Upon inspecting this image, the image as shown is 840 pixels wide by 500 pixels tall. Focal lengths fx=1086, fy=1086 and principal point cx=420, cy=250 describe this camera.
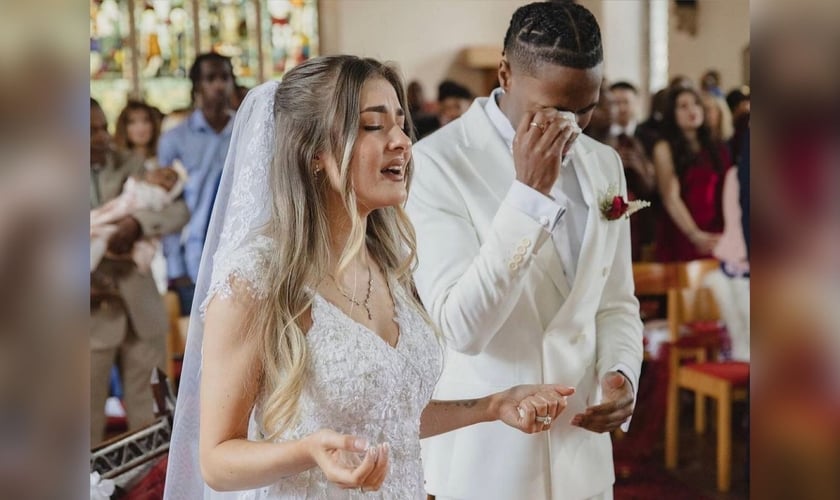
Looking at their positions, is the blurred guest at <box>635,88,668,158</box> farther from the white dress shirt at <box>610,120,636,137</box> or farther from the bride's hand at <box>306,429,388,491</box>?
the bride's hand at <box>306,429,388,491</box>

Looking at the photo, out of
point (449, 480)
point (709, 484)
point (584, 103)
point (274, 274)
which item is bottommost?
point (709, 484)

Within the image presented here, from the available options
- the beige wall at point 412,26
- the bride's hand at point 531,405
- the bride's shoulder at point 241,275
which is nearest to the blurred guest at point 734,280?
the beige wall at point 412,26

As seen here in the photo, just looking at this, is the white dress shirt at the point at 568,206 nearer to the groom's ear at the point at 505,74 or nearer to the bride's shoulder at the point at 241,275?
the groom's ear at the point at 505,74

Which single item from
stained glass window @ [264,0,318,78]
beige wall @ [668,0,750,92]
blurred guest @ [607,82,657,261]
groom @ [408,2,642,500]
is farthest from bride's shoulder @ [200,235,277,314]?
blurred guest @ [607,82,657,261]

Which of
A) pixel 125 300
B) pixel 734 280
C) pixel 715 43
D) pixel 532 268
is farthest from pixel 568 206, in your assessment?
pixel 125 300

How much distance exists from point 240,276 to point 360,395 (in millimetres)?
243

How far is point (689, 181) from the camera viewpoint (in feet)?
14.8

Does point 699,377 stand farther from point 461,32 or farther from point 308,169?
point 308,169

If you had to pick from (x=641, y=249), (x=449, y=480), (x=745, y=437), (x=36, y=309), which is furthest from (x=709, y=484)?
(x=36, y=309)

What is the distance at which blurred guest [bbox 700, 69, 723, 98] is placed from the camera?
3.80 m

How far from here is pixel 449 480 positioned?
2.14 meters

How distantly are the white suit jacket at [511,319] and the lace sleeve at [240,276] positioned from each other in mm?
480

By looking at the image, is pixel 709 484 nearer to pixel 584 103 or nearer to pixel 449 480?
pixel 449 480

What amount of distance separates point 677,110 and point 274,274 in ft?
10.1
